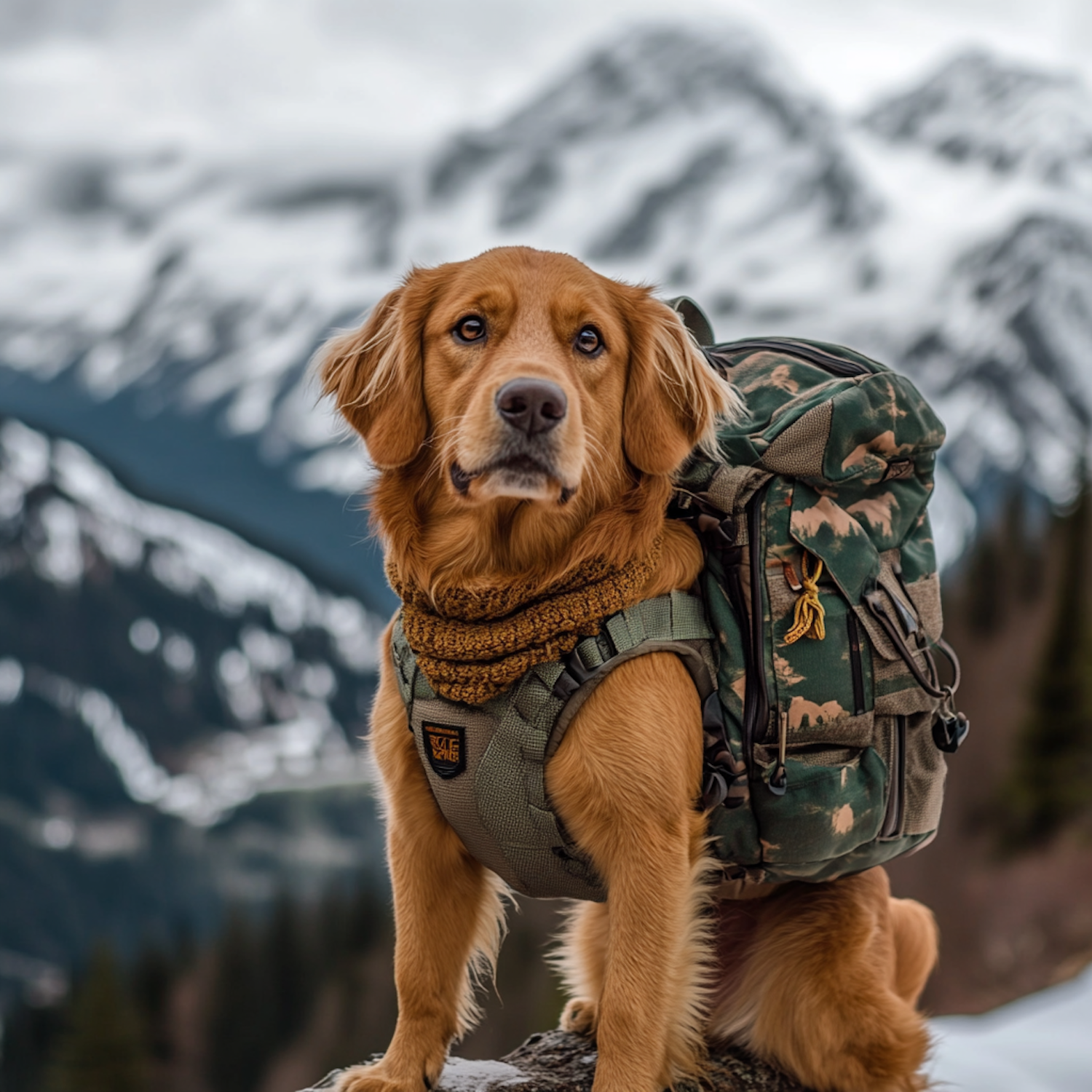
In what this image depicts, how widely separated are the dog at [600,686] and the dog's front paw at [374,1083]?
0.03 ft

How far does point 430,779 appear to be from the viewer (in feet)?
15.5

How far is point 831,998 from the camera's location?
5293 millimetres

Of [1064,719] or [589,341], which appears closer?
[589,341]

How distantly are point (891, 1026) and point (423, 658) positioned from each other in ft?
9.12

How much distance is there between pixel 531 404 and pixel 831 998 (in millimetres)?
3081

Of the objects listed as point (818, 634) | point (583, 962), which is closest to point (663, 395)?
point (818, 634)

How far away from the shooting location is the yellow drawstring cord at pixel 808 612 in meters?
4.79

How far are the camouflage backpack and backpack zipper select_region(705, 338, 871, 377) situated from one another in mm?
81

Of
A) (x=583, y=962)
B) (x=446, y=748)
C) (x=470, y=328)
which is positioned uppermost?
(x=470, y=328)

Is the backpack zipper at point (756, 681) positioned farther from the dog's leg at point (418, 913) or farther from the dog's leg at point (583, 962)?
the dog's leg at point (583, 962)

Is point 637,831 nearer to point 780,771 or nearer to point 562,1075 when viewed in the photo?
point 780,771

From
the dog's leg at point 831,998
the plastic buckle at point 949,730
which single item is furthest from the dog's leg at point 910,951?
the plastic buckle at point 949,730

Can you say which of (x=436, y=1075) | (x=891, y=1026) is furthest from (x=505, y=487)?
(x=891, y=1026)

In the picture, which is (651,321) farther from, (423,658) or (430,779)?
(430,779)
